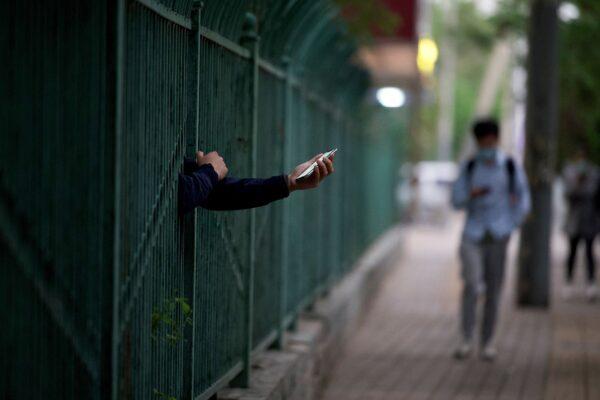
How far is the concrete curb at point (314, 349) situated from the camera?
271 inches

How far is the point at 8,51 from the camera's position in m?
3.46

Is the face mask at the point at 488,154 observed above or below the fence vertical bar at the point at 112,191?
above

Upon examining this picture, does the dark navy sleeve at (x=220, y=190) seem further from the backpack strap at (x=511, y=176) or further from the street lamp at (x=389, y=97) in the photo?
the street lamp at (x=389, y=97)

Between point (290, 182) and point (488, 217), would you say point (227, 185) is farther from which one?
point (488, 217)

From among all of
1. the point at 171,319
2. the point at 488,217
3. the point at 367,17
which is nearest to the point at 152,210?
the point at 171,319

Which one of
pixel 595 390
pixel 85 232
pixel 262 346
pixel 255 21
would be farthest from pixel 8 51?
pixel 595 390

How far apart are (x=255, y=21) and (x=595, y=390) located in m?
3.77

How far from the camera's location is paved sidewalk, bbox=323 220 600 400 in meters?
9.05

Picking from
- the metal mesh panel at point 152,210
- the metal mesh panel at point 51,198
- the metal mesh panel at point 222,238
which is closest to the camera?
the metal mesh panel at point 51,198

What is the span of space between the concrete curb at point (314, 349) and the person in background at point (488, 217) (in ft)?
3.80

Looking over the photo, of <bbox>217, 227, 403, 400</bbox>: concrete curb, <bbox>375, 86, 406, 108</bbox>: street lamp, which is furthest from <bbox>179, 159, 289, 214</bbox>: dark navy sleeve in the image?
Answer: <bbox>375, 86, 406, 108</bbox>: street lamp

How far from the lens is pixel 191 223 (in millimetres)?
5359

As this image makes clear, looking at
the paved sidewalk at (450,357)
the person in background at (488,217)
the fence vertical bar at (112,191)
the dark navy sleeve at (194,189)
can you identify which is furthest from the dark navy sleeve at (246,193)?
the person in background at (488,217)

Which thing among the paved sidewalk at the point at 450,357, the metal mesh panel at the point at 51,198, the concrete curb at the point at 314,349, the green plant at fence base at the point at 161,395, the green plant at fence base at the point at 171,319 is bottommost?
the paved sidewalk at the point at 450,357
